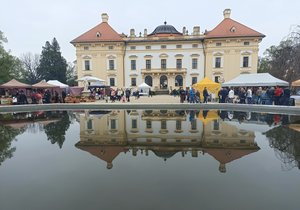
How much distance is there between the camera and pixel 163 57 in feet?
135

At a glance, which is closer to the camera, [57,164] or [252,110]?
[57,164]

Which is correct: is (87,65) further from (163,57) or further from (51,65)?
(51,65)

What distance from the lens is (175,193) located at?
3.92 m

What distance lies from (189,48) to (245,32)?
385 inches

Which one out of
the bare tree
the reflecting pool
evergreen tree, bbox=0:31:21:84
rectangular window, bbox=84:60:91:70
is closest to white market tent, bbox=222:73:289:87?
the reflecting pool

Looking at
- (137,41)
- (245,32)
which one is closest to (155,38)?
(137,41)

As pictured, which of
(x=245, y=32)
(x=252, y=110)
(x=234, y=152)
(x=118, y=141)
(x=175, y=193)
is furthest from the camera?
(x=245, y=32)

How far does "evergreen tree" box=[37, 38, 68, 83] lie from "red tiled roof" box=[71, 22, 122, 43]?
617 inches

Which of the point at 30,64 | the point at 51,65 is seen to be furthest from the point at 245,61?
the point at 30,64

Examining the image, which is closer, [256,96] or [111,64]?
[256,96]

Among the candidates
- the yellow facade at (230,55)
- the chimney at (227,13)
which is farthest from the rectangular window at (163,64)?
the chimney at (227,13)

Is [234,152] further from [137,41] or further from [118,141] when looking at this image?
[137,41]

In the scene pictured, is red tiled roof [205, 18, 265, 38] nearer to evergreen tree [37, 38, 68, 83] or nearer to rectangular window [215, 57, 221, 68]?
rectangular window [215, 57, 221, 68]

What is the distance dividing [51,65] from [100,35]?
1949 cm
